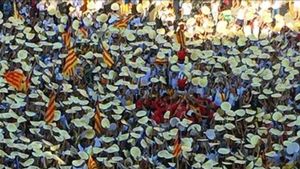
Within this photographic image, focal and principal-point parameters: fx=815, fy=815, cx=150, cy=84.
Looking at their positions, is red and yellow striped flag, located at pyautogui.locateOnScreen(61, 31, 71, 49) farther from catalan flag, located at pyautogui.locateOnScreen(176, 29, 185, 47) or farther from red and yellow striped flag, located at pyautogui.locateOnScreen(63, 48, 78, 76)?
catalan flag, located at pyautogui.locateOnScreen(176, 29, 185, 47)

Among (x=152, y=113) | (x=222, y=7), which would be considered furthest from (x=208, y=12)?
(x=152, y=113)

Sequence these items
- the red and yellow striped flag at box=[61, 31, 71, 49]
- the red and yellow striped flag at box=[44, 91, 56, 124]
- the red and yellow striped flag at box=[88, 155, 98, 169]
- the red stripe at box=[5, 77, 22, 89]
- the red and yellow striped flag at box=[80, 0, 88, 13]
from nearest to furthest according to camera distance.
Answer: the red and yellow striped flag at box=[88, 155, 98, 169] → the red and yellow striped flag at box=[44, 91, 56, 124] → the red stripe at box=[5, 77, 22, 89] → the red and yellow striped flag at box=[61, 31, 71, 49] → the red and yellow striped flag at box=[80, 0, 88, 13]

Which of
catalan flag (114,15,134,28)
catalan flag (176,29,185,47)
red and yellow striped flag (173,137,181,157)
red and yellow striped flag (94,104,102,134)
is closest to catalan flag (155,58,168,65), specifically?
catalan flag (176,29,185,47)

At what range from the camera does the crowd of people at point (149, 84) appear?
2.81m

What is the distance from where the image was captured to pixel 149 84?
316cm

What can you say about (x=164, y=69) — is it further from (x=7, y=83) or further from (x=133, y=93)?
(x=7, y=83)

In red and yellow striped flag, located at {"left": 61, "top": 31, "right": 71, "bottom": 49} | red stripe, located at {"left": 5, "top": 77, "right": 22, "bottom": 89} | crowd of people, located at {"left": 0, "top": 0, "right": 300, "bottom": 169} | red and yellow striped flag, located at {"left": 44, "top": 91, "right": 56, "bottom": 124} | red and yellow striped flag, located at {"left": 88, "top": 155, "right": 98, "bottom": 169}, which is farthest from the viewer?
red and yellow striped flag, located at {"left": 61, "top": 31, "right": 71, "bottom": 49}

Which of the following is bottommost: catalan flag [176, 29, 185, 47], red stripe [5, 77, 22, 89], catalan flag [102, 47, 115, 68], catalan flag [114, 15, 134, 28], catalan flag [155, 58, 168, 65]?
red stripe [5, 77, 22, 89]

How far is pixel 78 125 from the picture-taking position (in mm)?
2918

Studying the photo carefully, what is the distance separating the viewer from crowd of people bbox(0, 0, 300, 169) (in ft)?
9.23

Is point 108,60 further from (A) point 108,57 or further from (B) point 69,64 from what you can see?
(B) point 69,64

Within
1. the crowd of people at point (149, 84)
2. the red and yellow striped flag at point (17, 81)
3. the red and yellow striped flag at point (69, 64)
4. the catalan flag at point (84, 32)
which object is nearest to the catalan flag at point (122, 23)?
the crowd of people at point (149, 84)

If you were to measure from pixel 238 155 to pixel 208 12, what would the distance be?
0.99 metres

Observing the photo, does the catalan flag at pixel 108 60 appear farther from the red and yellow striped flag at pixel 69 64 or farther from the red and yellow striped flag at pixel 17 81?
the red and yellow striped flag at pixel 17 81
